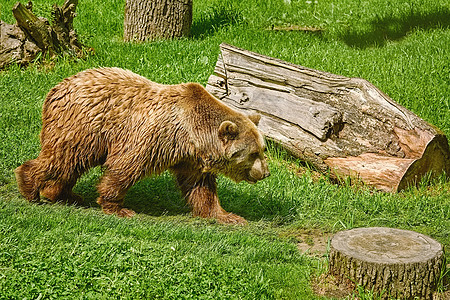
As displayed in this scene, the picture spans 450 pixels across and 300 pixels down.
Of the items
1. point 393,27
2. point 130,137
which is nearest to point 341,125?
point 130,137

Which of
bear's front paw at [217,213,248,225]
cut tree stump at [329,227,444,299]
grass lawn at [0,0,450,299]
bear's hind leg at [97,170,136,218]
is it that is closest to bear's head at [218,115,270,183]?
bear's front paw at [217,213,248,225]

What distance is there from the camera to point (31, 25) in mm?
10570

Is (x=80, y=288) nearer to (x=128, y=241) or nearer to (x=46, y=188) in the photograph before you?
(x=128, y=241)

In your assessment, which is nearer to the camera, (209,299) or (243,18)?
(209,299)

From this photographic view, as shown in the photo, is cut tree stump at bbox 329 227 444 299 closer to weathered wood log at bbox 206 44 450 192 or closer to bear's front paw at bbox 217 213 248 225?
bear's front paw at bbox 217 213 248 225

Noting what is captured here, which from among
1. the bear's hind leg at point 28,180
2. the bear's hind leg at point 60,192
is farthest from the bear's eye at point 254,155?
the bear's hind leg at point 28,180

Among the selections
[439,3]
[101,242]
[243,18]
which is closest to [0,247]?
[101,242]

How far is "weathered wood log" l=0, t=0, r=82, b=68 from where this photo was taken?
10617 millimetres

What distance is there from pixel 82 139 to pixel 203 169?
1.18 m

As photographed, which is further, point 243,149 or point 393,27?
point 393,27

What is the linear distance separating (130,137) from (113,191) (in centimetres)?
54

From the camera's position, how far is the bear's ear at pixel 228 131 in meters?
6.21

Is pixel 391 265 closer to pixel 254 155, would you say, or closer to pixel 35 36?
pixel 254 155

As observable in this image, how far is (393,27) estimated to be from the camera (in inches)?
519
